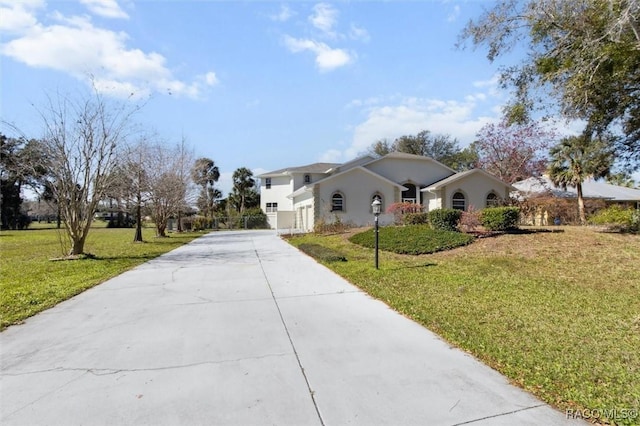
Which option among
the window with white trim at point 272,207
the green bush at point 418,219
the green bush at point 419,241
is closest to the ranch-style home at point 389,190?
the green bush at point 418,219

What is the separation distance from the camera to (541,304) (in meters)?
5.95

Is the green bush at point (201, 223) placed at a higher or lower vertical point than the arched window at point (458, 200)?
lower

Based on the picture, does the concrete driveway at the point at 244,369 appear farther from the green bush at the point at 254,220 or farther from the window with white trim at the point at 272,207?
the green bush at the point at 254,220

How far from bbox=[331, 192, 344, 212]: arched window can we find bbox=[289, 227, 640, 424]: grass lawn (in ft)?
43.7

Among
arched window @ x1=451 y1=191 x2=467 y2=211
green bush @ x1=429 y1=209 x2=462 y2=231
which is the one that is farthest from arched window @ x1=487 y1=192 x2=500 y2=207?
green bush @ x1=429 y1=209 x2=462 y2=231

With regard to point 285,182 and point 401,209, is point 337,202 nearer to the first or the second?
point 401,209

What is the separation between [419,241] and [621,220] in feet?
31.9

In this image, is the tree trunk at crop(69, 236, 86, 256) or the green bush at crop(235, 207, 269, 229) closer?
the tree trunk at crop(69, 236, 86, 256)

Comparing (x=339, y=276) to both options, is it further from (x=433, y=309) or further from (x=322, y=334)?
(x=322, y=334)

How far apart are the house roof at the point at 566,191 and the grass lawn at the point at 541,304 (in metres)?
19.4

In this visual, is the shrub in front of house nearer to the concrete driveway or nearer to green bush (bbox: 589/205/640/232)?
green bush (bbox: 589/205/640/232)

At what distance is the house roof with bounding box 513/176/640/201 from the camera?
28.7m

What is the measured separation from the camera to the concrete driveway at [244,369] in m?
2.87

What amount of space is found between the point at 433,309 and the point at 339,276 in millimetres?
3517
